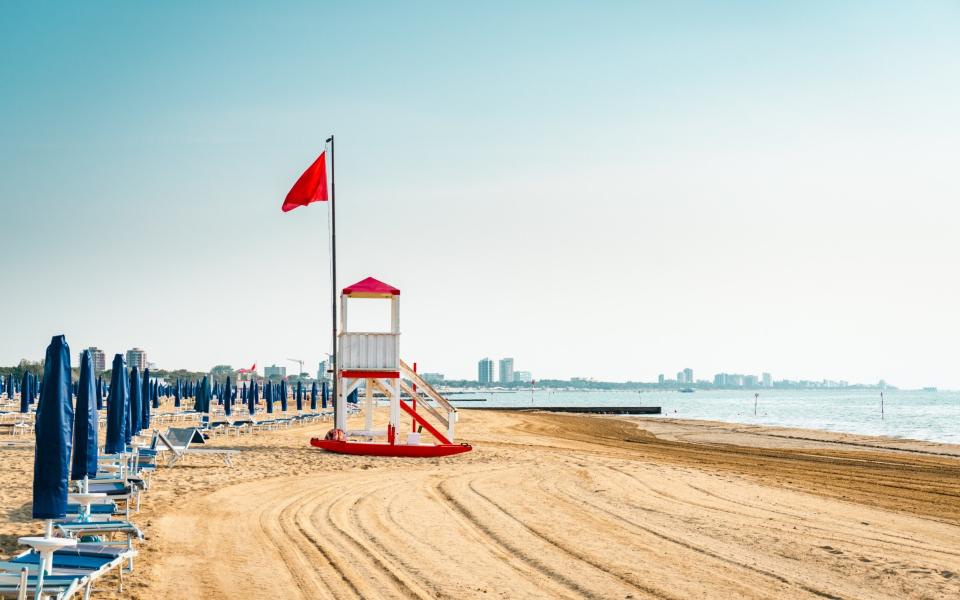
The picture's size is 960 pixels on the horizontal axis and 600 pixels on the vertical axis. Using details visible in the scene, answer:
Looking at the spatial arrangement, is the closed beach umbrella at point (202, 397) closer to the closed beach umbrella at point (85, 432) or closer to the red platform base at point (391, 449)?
the red platform base at point (391, 449)

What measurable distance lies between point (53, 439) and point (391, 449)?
44.4 ft

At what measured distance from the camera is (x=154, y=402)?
39938 mm

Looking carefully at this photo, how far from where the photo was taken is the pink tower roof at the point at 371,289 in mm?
21891

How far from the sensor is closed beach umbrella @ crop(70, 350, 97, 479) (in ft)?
28.9

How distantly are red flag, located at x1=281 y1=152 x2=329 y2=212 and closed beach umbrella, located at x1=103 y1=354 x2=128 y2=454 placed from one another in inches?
426

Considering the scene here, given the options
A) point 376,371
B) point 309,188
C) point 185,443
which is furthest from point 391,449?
point 309,188

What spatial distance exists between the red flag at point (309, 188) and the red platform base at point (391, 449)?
6.64 m

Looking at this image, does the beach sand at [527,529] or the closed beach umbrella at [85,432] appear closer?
the beach sand at [527,529]

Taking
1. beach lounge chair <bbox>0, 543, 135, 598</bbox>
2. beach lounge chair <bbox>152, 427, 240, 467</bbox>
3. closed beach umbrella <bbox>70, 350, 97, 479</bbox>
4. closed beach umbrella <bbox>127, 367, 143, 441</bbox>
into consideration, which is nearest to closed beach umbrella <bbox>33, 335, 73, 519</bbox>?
beach lounge chair <bbox>0, 543, 135, 598</bbox>

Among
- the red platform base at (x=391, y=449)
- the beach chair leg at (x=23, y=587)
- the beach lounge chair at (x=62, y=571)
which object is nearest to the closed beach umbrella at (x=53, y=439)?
the beach lounge chair at (x=62, y=571)

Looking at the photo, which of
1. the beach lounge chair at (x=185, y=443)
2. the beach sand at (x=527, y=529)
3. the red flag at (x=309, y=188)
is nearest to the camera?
the beach sand at (x=527, y=529)

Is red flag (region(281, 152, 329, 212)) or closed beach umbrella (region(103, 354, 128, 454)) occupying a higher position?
red flag (region(281, 152, 329, 212))

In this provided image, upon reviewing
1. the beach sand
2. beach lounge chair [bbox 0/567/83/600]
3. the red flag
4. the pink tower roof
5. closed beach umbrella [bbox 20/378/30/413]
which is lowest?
the beach sand

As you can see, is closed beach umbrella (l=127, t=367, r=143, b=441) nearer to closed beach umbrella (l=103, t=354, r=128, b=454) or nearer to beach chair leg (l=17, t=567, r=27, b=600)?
closed beach umbrella (l=103, t=354, r=128, b=454)
